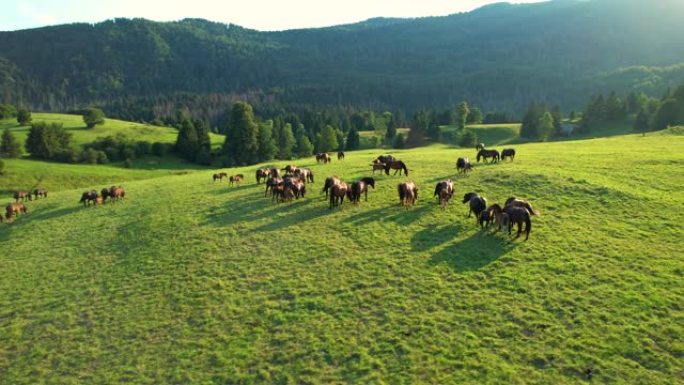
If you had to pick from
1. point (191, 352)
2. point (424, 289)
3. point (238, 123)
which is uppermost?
point (238, 123)

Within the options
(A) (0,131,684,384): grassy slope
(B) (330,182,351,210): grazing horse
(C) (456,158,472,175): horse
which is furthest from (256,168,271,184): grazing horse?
(C) (456,158,472,175): horse

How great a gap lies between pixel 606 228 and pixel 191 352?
68.8 ft

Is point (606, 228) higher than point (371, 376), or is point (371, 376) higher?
point (606, 228)

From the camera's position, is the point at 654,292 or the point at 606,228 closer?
the point at 654,292

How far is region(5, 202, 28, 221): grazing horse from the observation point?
35.0 meters

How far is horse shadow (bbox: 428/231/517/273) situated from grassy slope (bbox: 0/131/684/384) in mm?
125

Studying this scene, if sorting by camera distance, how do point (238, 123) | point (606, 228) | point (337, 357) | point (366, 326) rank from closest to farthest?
1. point (337, 357)
2. point (366, 326)
3. point (606, 228)
4. point (238, 123)

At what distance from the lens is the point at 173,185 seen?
45125mm

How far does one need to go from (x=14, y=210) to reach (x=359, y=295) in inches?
1278

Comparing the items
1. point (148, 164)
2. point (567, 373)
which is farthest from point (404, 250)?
point (148, 164)

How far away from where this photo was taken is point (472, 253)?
21.3 metres

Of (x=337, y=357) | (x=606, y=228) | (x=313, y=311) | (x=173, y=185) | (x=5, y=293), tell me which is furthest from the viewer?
(x=173, y=185)

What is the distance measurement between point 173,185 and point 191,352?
3183cm

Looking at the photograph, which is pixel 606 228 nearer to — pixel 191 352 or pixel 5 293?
pixel 191 352
